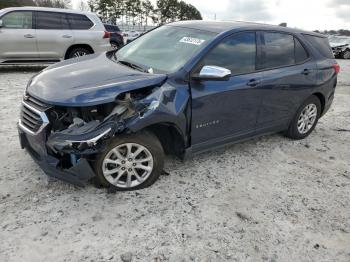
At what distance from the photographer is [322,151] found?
4.91m

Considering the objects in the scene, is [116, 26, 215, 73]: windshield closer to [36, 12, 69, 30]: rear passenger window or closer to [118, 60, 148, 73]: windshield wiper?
[118, 60, 148, 73]: windshield wiper

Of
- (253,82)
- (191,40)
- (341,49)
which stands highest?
(191,40)

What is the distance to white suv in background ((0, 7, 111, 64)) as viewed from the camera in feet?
28.4

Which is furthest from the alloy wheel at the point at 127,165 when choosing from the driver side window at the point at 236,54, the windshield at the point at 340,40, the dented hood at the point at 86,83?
the windshield at the point at 340,40

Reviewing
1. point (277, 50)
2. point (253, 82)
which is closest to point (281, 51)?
point (277, 50)

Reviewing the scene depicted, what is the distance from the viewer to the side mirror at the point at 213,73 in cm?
341

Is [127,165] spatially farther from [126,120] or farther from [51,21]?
[51,21]

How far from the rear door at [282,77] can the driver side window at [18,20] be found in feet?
22.6

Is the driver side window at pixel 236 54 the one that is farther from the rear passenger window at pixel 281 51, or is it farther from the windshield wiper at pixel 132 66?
the windshield wiper at pixel 132 66

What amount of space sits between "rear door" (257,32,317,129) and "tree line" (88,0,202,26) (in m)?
51.1

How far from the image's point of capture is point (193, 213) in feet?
10.6

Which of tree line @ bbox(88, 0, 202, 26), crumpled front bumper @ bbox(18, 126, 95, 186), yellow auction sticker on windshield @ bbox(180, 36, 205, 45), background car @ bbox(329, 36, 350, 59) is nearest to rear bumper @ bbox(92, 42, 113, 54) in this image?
yellow auction sticker on windshield @ bbox(180, 36, 205, 45)

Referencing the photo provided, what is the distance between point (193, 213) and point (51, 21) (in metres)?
7.87

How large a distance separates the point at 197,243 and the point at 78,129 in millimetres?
1439
